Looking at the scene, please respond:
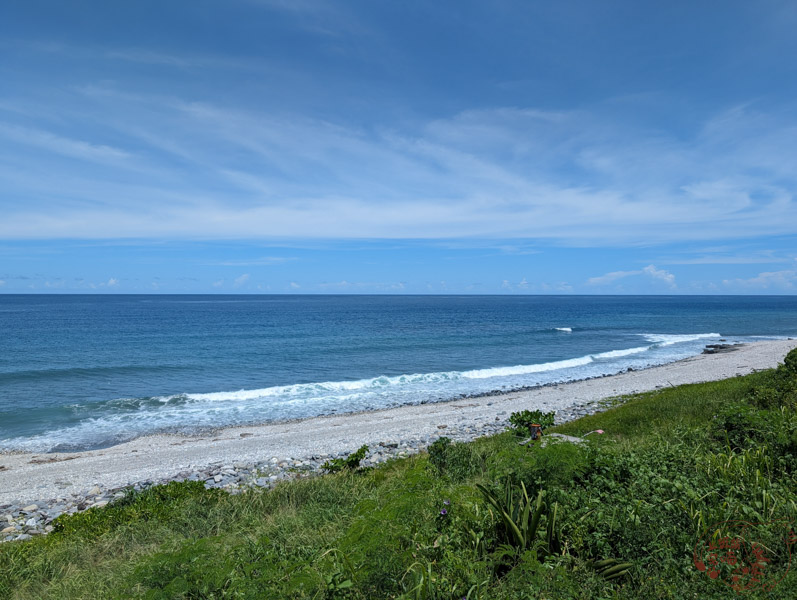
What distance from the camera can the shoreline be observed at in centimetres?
1191

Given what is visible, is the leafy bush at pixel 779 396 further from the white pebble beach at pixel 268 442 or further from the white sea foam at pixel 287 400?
the white sea foam at pixel 287 400

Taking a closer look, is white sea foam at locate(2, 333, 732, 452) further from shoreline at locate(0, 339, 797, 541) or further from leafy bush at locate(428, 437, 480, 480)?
leafy bush at locate(428, 437, 480, 480)

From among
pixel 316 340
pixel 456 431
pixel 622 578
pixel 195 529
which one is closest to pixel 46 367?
pixel 316 340

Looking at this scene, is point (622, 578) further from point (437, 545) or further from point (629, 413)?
point (629, 413)

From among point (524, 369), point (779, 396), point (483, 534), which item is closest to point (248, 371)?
point (524, 369)

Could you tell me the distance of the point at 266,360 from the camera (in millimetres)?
41375

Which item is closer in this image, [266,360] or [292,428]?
[292,428]

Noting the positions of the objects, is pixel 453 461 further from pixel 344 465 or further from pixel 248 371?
pixel 248 371

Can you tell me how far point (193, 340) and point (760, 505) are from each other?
57.7 m

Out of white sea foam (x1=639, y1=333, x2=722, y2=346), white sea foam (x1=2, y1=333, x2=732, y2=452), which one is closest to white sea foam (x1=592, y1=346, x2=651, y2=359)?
white sea foam (x1=2, y1=333, x2=732, y2=452)

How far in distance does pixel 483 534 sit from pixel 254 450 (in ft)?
45.1

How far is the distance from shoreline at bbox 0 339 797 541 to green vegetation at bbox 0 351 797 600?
11.2 feet

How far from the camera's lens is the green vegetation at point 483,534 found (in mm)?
4320

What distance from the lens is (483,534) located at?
525cm
